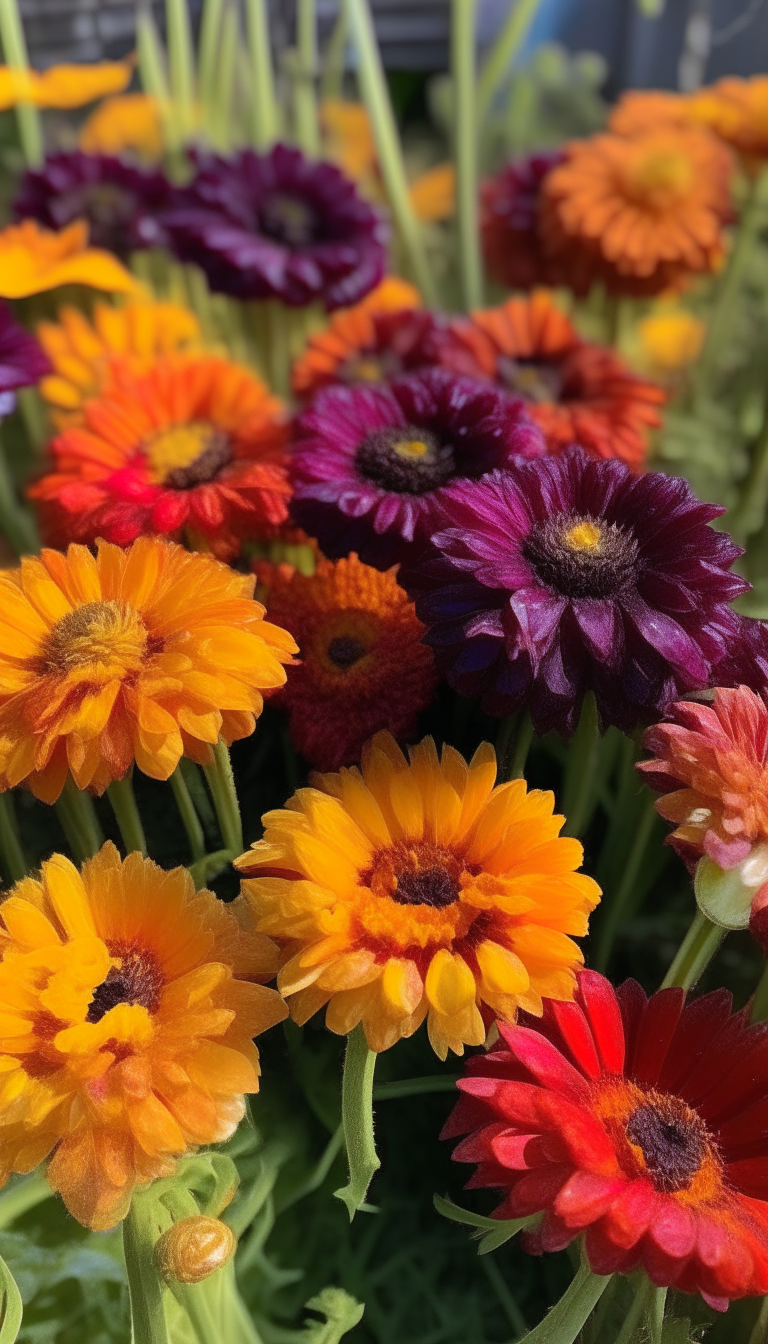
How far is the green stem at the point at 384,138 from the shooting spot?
0.60 metres

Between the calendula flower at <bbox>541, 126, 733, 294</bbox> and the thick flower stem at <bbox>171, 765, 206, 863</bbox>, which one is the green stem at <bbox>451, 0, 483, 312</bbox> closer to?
the calendula flower at <bbox>541, 126, 733, 294</bbox>

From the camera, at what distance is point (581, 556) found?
0.95 ft

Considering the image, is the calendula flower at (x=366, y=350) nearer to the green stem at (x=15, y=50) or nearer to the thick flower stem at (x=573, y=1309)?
the green stem at (x=15, y=50)

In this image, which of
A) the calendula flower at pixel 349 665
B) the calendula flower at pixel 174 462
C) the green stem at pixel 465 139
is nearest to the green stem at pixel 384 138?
the green stem at pixel 465 139

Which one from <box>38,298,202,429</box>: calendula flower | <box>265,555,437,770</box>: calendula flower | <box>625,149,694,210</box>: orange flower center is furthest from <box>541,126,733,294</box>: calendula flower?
<box>265,555,437,770</box>: calendula flower

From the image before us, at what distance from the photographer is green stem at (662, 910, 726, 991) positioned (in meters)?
0.27

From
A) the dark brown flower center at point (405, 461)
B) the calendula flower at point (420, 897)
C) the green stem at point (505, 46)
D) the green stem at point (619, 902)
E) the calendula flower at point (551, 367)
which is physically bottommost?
the green stem at point (619, 902)

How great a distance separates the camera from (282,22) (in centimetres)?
85

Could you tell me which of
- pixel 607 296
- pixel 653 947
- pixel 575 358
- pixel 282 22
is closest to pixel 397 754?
pixel 653 947

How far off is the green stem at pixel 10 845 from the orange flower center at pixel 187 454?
13 centimetres

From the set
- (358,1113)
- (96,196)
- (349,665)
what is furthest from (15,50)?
(358,1113)

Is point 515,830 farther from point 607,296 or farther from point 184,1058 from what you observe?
point 607,296

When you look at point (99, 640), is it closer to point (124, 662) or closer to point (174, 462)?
point (124, 662)

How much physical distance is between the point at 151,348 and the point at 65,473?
0.17 m
